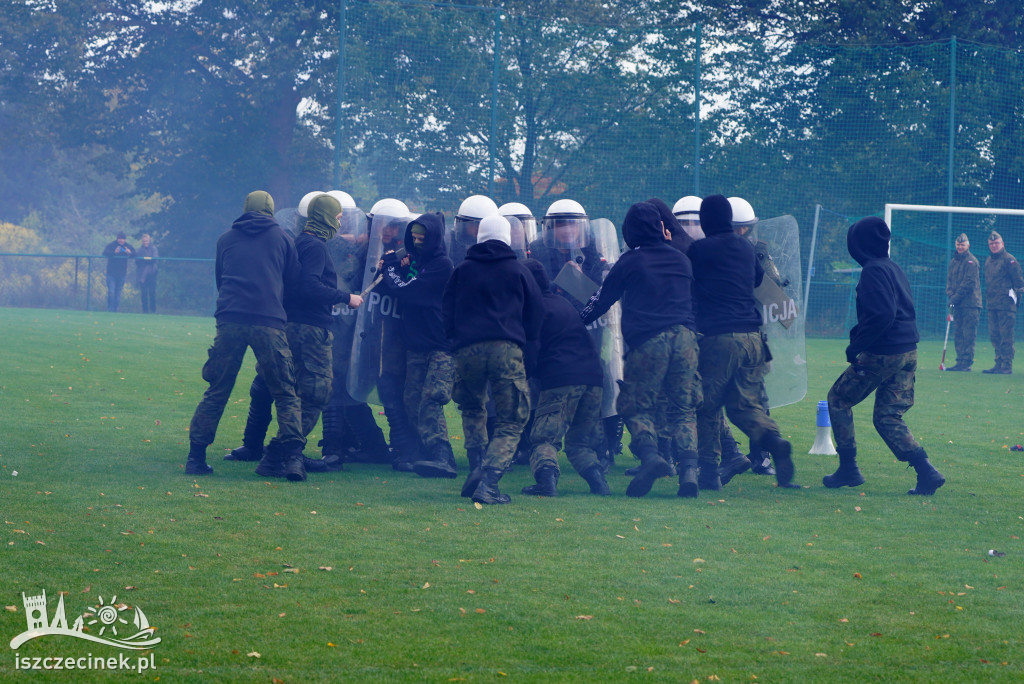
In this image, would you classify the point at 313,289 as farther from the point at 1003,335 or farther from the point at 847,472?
the point at 1003,335

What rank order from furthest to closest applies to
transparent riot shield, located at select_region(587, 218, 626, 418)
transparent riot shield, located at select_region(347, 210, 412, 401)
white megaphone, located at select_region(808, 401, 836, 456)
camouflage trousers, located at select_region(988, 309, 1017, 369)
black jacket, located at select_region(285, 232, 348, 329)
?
camouflage trousers, located at select_region(988, 309, 1017, 369) < white megaphone, located at select_region(808, 401, 836, 456) < transparent riot shield, located at select_region(347, 210, 412, 401) < transparent riot shield, located at select_region(587, 218, 626, 418) < black jacket, located at select_region(285, 232, 348, 329)

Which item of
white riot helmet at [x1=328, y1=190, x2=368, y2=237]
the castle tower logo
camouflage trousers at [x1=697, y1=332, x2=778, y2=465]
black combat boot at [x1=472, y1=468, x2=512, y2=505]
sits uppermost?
white riot helmet at [x1=328, y1=190, x2=368, y2=237]

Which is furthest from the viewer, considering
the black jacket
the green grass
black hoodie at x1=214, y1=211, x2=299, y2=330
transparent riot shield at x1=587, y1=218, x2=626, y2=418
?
transparent riot shield at x1=587, y1=218, x2=626, y2=418

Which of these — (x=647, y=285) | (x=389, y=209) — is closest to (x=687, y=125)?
(x=389, y=209)

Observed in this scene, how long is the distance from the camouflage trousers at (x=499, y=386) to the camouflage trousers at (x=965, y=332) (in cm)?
1170

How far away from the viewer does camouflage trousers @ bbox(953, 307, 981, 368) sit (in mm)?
16516

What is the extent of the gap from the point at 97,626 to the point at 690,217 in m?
5.89

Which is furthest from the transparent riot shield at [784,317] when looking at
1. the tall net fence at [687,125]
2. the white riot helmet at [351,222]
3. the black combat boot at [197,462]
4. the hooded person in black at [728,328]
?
the tall net fence at [687,125]

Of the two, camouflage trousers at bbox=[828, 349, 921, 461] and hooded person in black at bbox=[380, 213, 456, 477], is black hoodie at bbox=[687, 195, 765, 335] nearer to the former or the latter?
camouflage trousers at bbox=[828, 349, 921, 461]

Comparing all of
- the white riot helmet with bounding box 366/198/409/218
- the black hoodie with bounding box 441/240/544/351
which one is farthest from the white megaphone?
the white riot helmet with bounding box 366/198/409/218

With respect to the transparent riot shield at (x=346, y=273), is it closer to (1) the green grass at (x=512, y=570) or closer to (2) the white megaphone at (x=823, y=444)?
(1) the green grass at (x=512, y=570)

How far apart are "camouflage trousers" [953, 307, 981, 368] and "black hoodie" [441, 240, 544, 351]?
1166cm

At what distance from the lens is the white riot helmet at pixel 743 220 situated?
8398 millimetres

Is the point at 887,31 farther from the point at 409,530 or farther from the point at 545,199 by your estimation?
the point at 409,530
